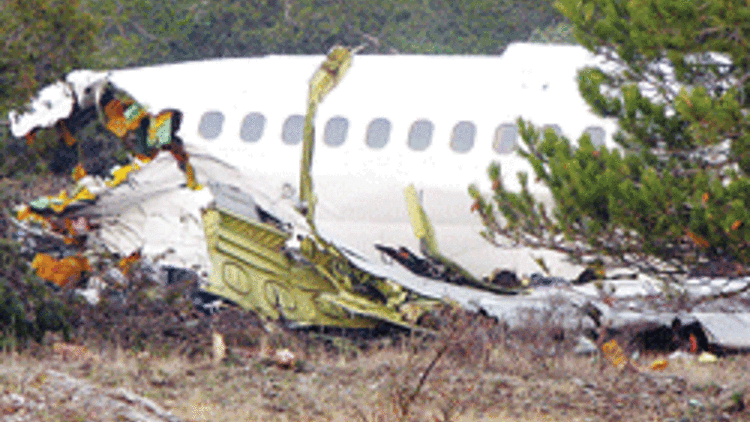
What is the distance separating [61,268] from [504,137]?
581 centimetres

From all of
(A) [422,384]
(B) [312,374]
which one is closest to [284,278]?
(B) [312,374]

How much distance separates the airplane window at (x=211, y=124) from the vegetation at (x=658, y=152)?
8031 millimetres

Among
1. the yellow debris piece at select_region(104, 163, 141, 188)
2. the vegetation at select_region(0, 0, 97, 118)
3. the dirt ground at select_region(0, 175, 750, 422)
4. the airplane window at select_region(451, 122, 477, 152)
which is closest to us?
the dirt ground at select_region(0, 175, 750, 422)

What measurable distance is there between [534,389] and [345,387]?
1680mm

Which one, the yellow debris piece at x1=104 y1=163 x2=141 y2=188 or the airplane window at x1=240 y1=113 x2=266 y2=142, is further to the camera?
the airplane window at x1=240 y1=113 x2=266 y2=142

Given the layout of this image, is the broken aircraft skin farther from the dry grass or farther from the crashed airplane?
the dry grass

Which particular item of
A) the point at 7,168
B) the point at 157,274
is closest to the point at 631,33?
the point at 157,274

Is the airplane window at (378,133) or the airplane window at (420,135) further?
the airplane window at (378,133)

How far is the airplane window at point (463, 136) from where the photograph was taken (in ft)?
49.8

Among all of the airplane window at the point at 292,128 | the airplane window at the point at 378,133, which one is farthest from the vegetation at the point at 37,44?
the airplane window at the point at 378,133

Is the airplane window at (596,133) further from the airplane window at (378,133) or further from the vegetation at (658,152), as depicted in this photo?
the vegetation at (658,152)

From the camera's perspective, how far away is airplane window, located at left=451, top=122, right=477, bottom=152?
15.2 m

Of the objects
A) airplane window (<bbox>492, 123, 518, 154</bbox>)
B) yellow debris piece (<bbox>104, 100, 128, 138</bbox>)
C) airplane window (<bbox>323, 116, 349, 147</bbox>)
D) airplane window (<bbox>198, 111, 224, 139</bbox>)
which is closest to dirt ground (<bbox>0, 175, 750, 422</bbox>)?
yellow debris piece (<bbox>104, 100, 128, 138</bbox>)

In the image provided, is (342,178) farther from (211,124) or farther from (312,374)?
(312,374)
